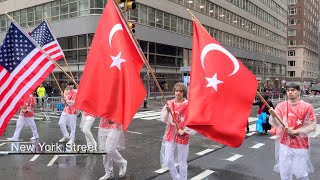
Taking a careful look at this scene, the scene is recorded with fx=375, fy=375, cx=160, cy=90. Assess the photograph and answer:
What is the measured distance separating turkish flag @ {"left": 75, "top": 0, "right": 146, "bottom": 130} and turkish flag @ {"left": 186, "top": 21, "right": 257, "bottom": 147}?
1147 millimetres

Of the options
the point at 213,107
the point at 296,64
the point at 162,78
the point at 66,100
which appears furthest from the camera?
the point at 296,64

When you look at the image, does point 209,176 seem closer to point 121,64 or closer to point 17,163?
point 121,64

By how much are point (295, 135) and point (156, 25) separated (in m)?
33.4

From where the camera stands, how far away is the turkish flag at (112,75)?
6066mm

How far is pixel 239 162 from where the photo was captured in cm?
883

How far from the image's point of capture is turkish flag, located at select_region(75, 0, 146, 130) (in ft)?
19.9

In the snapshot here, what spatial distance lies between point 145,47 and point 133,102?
30775 mm

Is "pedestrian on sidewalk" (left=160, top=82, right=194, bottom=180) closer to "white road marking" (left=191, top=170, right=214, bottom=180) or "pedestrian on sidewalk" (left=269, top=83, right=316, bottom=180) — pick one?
"white road marking" (left=191, top=170, right=214, bottom=180)

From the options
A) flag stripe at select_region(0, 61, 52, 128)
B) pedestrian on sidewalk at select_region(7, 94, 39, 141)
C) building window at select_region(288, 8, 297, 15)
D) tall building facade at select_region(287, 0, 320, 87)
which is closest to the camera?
flag stripe at select_region(0, 61, 52, 128)

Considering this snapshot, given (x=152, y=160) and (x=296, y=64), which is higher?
(x=296, y=64)

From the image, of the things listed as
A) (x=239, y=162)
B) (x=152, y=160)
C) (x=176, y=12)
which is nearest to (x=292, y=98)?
(x=239, y=162)

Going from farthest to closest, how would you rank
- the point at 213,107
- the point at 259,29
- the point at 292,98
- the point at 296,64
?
the point at 296,64 → the point at 259,29 → the point at 292,98 → the point at 213,107

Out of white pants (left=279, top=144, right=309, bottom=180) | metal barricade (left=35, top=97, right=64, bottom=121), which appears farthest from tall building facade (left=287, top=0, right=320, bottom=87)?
white pants (left=279, top=144, right=309, bottom=180)

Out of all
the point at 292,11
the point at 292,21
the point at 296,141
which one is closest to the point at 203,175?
the point at 296,141
